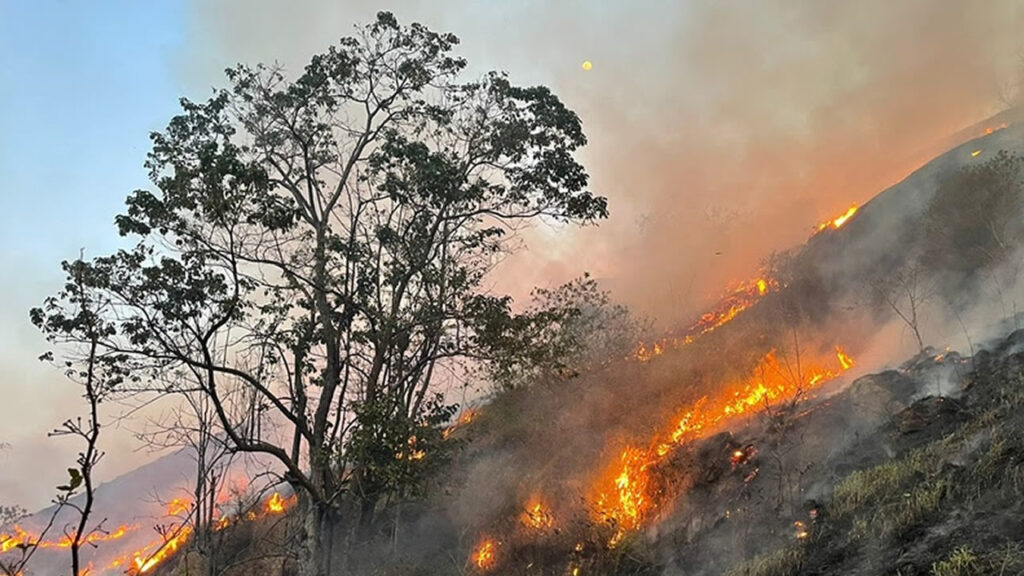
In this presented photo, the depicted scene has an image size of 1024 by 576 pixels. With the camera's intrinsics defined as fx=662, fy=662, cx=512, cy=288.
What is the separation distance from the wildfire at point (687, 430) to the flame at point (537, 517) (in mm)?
1788

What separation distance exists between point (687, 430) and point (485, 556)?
9.04 meters

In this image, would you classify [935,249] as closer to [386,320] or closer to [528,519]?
[528,519]

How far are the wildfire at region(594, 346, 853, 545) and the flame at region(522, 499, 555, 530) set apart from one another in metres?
1.79

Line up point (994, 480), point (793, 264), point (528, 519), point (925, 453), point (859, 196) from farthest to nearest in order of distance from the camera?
point (859, 196) → point (793, 264) → point (528, 519) → point (925, 453) → point (994, 480)

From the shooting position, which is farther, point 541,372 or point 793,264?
point 793,264

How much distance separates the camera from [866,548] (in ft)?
38.2

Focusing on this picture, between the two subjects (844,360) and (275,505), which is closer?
(844,360)

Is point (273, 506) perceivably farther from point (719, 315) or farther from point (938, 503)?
point (938, 503)

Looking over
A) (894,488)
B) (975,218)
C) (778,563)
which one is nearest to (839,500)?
(894,488)

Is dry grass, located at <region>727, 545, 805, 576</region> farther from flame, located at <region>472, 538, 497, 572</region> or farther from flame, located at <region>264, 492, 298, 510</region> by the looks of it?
flame, located at <region>264, 492, 298, 510</region>

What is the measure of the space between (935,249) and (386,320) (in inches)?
1081

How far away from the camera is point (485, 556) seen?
2320 centimetres

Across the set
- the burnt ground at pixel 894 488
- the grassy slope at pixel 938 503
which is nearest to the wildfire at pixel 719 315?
the burnt ground at pixel 894 488

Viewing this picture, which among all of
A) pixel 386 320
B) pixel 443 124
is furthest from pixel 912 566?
pixel 443 124
